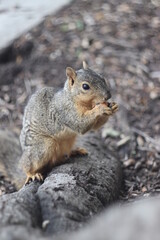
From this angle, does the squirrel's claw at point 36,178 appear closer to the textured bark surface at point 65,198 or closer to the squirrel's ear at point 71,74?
the textured bark surface at point 65,198

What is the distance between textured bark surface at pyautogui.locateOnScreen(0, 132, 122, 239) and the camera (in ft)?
7.98

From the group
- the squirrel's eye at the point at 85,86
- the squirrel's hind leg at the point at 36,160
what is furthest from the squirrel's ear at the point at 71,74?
the squirrel's hind leg at the point at 36,160

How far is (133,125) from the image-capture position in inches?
193

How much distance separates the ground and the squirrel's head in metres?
0.90

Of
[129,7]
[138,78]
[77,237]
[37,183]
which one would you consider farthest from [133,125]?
[77,237]

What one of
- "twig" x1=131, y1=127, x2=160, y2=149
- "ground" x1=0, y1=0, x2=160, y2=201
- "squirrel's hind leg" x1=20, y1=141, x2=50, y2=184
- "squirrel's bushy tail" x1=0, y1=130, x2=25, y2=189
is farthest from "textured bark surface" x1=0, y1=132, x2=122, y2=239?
"twig" x1=131, y1=127, x2=160, y2=149

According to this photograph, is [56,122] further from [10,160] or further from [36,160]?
[10,160]

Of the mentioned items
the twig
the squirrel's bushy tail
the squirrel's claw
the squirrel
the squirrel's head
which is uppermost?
the squirrel's head

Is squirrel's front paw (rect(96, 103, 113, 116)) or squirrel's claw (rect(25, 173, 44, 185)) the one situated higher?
squirrel's front paw (rect(96, 103, 113, 116))

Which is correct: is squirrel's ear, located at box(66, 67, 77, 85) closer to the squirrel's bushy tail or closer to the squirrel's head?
the squirrel's head

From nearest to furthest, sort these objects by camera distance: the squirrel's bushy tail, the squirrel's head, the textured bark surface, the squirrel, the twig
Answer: the textured bark surface, the squirrel's head, the squirrel, the squirrel's bushy tail, the twig

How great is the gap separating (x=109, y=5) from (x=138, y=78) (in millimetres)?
1722

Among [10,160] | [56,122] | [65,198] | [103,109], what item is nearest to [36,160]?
[56,122]

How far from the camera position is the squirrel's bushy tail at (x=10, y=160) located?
4125mm
